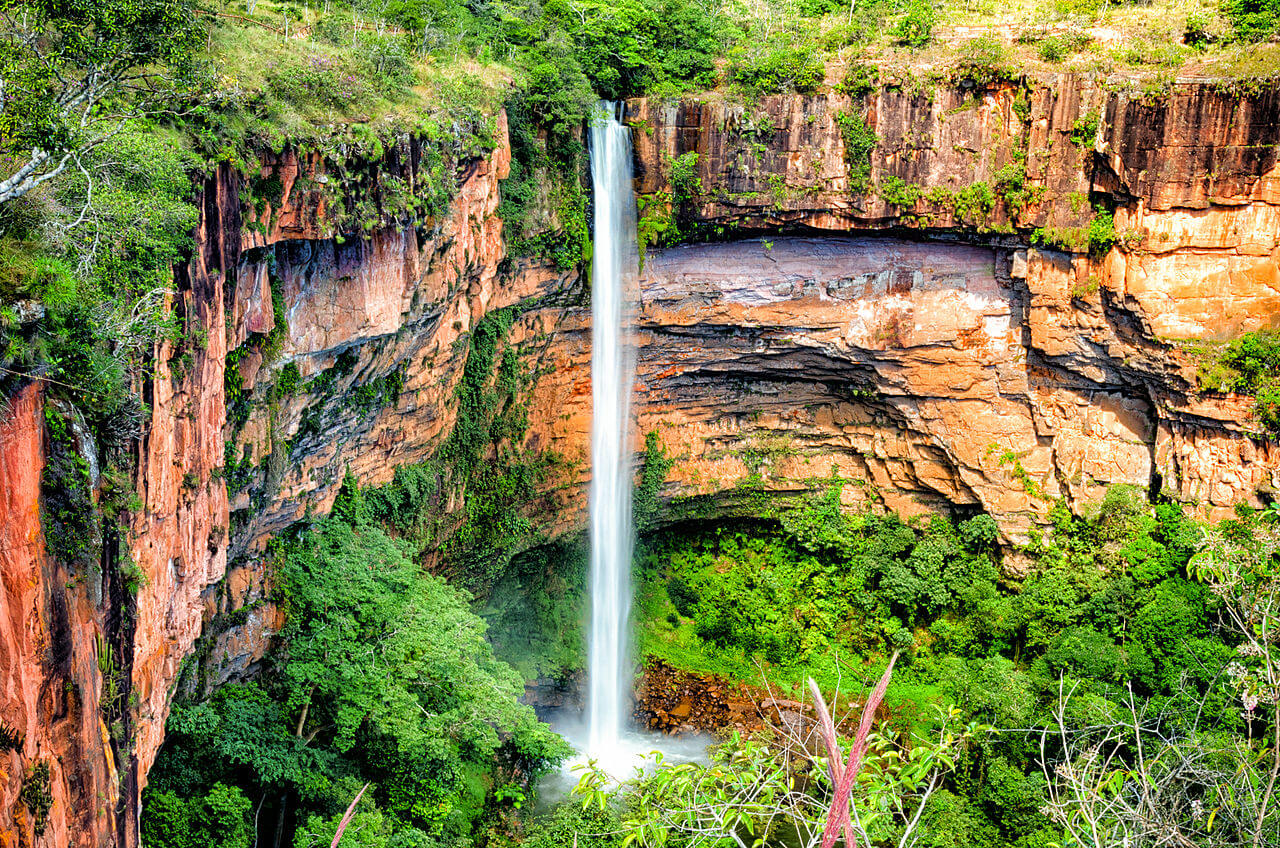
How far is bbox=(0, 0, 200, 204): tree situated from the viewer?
6.70 m

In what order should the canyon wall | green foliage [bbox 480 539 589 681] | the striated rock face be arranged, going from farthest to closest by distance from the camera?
green foliage [bbox 480 539 589 681]
the canyon wall
the striated rock face

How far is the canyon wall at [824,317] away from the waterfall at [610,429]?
0.37m

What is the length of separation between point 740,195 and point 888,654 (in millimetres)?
10169

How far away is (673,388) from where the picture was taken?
68.5 ft

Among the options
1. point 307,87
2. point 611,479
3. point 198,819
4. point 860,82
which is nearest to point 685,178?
point 860,82

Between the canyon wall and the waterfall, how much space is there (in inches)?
14.8

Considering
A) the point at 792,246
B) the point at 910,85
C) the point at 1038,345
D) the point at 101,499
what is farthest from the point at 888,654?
the point at 101,499

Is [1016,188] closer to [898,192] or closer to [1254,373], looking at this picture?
[898,192]

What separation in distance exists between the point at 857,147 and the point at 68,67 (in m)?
14.0

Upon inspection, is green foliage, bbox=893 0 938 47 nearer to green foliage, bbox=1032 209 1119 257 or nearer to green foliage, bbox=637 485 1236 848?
green foliage, bbox=1032 209 1119 257

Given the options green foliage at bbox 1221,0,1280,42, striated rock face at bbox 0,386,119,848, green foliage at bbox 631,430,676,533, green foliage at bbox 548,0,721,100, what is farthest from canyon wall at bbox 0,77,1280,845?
striated rock face at bbox 0,386,119,848

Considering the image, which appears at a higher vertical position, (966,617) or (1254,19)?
(1254,19)

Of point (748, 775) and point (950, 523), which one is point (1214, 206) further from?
point (748, 775)

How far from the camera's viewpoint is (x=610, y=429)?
1988cm
